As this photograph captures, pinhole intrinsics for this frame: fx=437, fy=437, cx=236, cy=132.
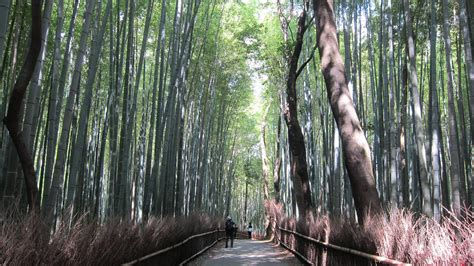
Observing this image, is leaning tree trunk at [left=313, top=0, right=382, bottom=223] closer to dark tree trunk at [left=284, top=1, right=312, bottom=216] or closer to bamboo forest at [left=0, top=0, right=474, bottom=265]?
bamboo forest at [left=0, top=0, right=474, bottom=265]

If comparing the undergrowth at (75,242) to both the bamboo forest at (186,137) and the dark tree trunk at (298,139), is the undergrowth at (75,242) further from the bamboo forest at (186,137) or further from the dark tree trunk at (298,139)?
the dark tree trunk at (298,139)

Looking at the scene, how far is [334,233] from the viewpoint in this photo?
5422 mm

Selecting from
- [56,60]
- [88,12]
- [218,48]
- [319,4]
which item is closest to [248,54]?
[218,48]

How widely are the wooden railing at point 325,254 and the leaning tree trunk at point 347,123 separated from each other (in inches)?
16.1

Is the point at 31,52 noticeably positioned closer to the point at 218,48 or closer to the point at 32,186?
the point at 32,186

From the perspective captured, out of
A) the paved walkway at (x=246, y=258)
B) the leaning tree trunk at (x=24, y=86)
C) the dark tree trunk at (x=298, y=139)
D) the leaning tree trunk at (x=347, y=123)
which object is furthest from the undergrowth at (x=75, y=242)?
the dark tree trunk at (x=298, y=139)

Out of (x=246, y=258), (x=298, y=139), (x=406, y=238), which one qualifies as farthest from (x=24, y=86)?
(x=298, y=139)

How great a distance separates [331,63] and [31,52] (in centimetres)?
344

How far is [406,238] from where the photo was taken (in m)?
3.15

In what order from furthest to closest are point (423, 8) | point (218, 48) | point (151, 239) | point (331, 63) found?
point (218, 48) → point (423, 8) → point (331, 63) → point (151, 239)

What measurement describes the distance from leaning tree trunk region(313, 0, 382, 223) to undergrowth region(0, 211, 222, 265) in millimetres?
2239

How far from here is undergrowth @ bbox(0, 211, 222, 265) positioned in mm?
1938

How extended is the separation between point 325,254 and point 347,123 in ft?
6.69

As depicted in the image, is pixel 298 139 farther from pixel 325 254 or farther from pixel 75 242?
pixel 75 242
